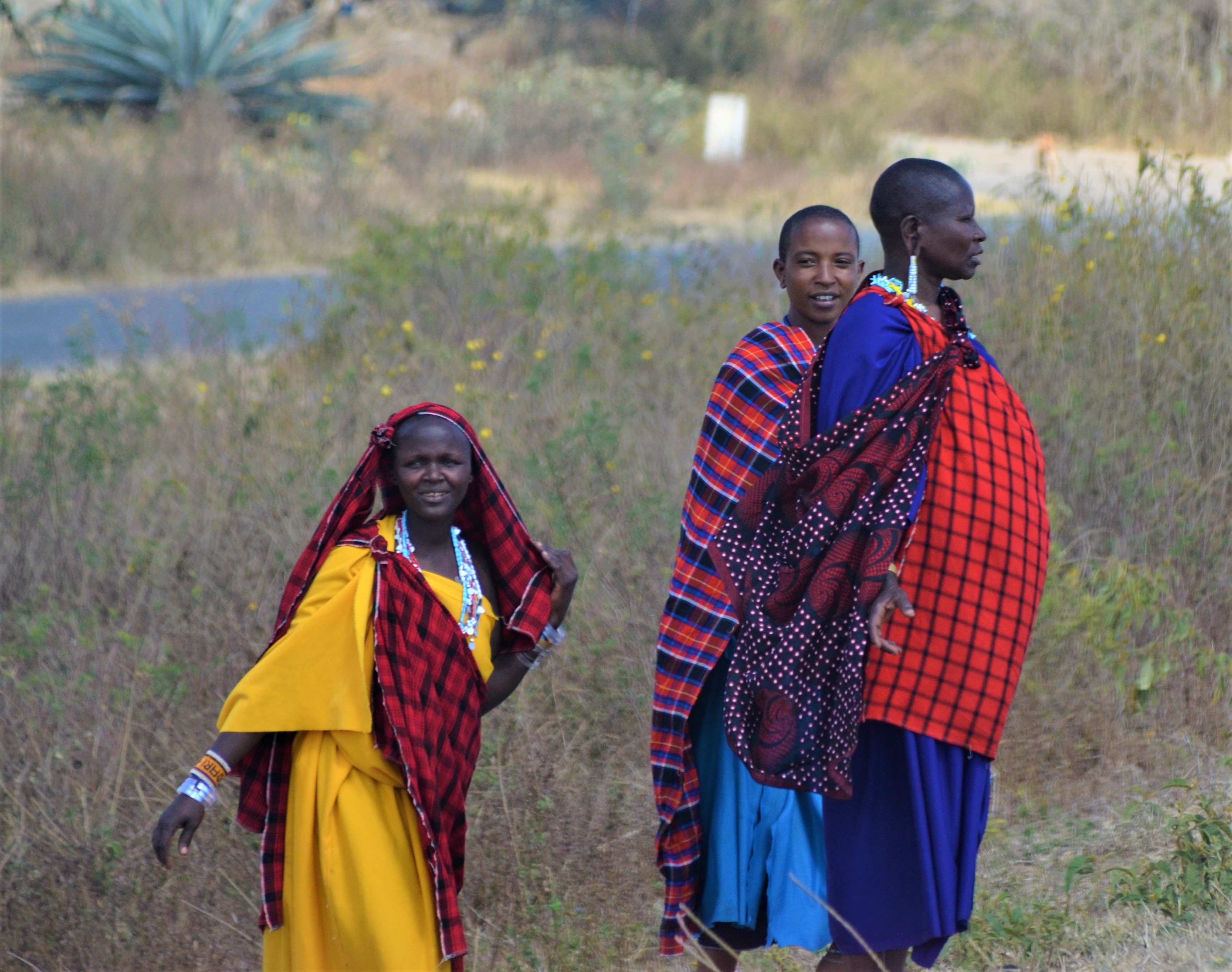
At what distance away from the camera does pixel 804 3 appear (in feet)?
82.1

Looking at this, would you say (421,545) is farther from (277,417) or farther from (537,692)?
(277,417)

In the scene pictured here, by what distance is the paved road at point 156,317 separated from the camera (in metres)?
7.05

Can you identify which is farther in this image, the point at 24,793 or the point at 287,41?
the point at 287,41

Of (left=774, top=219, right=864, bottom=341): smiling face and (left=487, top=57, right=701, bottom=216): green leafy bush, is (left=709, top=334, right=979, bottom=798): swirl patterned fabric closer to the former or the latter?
(left=774, top=219, right=864, bottom=341): smiling face

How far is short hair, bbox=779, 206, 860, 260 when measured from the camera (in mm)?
3133

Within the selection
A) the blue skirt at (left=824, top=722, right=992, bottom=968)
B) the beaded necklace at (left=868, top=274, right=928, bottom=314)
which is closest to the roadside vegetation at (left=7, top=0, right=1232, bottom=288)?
the beaded necklace at (left=868, top=274, right=928, bottom=314)

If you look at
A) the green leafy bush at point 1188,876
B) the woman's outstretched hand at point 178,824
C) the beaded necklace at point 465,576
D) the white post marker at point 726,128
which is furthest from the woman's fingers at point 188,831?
the white post marker at point 726,128

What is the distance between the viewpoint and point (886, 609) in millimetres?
2391

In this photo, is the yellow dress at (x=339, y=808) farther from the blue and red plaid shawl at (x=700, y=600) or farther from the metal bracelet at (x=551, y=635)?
the blue and red plaid shawl at (x=700, y=600)

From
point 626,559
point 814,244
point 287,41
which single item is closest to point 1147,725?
point 626,559

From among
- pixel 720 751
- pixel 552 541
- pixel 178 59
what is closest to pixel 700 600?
pixel 720 751

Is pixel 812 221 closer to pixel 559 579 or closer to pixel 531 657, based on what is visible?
pixel 559 579

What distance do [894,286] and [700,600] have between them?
0.80m

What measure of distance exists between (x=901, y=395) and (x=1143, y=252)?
391 centimetres
